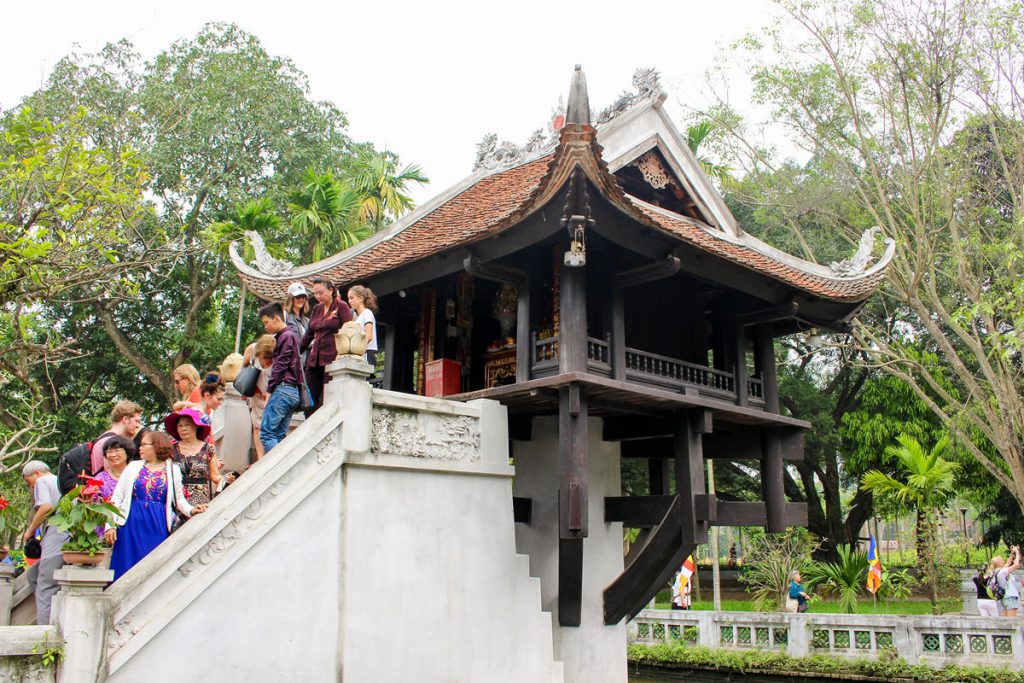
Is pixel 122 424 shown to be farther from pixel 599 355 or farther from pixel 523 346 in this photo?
pixel 599 355

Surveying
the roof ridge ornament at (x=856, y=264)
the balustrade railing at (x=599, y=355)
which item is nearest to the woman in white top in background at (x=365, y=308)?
the balustrade railing at (x=599, y=355)

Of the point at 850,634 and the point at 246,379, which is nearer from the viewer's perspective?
the point at 246,379

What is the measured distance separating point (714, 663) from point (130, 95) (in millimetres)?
17677

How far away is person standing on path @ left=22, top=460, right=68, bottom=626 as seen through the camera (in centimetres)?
595

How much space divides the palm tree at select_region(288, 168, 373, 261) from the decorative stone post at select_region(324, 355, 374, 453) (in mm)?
11775

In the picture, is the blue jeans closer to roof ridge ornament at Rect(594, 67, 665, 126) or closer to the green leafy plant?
the green leafy plant

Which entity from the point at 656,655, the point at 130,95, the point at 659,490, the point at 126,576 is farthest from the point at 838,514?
the point at 126,576

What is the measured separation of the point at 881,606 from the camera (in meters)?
22.5

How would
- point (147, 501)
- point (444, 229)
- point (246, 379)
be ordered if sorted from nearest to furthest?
point (147, 501), point (246, 379), point (444, 229)

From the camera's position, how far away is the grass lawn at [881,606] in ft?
59.3

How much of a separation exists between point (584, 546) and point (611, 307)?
2.76 metres

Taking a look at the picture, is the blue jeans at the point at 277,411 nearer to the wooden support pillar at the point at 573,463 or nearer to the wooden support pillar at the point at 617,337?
the wooden support pillar at the point at 573,463

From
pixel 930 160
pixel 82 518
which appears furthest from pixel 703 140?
pixel 82 518

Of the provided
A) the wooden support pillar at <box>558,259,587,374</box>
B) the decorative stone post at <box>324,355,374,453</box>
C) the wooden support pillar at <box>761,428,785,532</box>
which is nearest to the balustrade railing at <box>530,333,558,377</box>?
the wooden support pillar at <box>558,259,587,374</box>
